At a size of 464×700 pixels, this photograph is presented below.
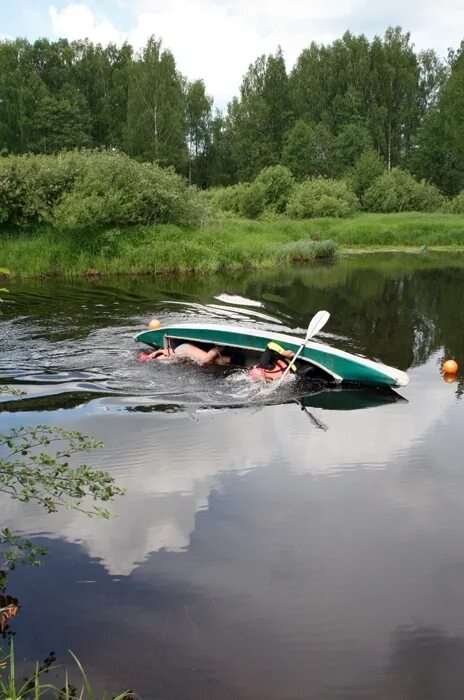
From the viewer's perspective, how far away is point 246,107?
62.9 meters

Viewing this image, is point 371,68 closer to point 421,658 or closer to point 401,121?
point 401,121

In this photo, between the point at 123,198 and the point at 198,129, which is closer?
the point at 123,198

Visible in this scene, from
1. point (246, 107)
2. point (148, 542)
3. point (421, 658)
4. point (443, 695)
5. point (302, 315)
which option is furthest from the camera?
point (246, 107)

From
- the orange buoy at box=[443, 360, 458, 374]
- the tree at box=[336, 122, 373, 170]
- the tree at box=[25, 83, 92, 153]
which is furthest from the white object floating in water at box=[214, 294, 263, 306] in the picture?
the tree at box=[336, 122, 373, 170]

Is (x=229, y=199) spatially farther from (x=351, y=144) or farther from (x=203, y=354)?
(x=203, y=354)

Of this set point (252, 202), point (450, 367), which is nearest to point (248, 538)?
point (450, 367)

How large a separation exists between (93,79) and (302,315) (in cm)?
5516

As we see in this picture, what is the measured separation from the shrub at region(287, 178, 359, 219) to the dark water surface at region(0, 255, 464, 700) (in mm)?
30243

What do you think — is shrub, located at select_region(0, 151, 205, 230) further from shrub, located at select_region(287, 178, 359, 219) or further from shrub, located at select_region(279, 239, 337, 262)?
shrub, located at select_region(287, 178, 359, 219)

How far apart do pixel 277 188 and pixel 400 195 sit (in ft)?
33.6

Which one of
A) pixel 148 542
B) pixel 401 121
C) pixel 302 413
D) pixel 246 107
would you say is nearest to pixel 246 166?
pixel 246 107

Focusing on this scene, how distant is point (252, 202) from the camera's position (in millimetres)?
43000

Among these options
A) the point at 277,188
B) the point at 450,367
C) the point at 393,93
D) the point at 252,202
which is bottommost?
the point at 450,367

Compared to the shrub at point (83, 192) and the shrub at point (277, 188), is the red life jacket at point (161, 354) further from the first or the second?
the shrub at point (277, 188)
